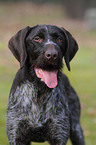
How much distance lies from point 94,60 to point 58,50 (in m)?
17.2

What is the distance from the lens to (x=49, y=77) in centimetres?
605

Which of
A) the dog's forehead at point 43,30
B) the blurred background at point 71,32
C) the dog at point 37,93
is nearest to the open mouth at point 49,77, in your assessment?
the dog at point 37,93

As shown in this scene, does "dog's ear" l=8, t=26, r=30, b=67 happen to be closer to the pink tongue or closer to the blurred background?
the pink tongue

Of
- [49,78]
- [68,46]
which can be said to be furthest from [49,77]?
[68,46]

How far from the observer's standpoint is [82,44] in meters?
30.7

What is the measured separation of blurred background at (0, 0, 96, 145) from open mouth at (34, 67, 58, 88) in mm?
1609

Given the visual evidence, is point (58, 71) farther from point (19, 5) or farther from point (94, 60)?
point (19, 5)

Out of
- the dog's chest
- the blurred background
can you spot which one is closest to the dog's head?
the dog's chest

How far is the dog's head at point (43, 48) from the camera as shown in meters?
5.86

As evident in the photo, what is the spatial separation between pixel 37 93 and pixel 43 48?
3.07 ft

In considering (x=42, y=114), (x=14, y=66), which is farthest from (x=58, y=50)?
(x=14, y=66)

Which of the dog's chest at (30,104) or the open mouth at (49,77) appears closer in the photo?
the open mouth at (49,77)

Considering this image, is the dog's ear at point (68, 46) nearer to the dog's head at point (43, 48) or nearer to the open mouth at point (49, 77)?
the dog's head at point (43, 48)

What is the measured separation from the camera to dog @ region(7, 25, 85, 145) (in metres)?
6.14
